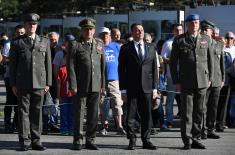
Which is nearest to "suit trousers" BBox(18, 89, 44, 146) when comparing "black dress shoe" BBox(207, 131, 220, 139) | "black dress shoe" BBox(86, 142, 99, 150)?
"black dress shoe" BBox(86, 142, 99, 150)

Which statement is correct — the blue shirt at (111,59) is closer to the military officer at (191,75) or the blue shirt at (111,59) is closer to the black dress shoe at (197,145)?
the military officer at (191,75)

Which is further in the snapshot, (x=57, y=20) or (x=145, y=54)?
(x=57, y=20)

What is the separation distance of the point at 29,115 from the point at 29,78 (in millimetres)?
677

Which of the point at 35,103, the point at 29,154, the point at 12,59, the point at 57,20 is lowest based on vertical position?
the point at 29,154

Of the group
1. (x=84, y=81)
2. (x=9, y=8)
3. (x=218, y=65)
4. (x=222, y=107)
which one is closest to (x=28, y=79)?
(x=84, y=81)

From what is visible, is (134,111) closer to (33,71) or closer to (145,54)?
(145,54)

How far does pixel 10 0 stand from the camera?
53.2m

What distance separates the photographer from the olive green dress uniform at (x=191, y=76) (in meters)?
11.5

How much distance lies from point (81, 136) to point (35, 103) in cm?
97

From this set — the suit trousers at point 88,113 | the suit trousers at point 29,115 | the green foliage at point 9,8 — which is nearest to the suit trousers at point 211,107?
the suit trousers at point 88,113

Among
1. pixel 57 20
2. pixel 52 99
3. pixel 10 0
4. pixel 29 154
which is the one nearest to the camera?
pixel 29 154

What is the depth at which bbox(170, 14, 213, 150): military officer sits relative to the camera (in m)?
11.5

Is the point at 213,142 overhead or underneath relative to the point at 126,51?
underneath

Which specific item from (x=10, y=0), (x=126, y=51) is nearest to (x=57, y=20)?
(x=10, y=0)
